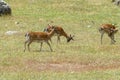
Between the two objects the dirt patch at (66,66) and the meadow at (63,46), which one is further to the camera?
the dirt patch at (66,66)

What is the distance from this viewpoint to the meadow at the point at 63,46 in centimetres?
1988

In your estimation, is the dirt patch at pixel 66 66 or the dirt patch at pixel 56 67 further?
the dirt patch at pixel 66 66

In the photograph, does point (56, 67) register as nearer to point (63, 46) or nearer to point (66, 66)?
point (66, 66)

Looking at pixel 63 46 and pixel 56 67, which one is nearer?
pixel 56 67

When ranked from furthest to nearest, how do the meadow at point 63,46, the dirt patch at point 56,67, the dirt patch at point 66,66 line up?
1. the dirt patch at point 66,66
2. the dirt patch at point 56,67
3. the meadow at point 63,46

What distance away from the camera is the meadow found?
19.9 meters

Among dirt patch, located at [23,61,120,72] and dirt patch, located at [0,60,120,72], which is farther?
dirt patch, located at [23,61,120,72]

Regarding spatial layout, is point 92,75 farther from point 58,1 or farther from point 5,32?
point 58,1

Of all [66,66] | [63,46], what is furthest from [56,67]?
[63,46]

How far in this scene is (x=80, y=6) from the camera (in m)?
48.6

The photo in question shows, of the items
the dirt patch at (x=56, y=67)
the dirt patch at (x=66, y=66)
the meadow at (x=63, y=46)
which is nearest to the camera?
the meadow at (x=63, y=46)

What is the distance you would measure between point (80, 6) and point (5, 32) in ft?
49.2

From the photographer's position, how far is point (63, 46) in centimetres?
2902

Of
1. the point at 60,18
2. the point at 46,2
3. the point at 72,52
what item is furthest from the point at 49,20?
the point at 72,52
